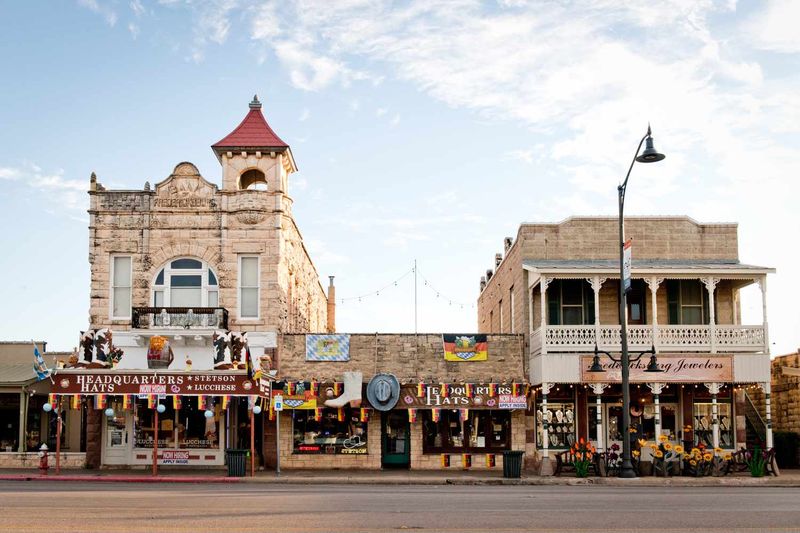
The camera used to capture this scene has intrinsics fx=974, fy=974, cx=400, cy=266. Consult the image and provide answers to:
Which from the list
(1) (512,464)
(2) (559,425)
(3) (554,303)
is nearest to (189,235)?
(3) (554,303)

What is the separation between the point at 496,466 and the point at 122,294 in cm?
1397

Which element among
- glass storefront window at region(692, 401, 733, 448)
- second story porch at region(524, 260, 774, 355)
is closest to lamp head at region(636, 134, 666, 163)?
second story porch at region(524, 260, 774, 355)

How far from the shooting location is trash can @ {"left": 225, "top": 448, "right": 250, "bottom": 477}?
1145 inches

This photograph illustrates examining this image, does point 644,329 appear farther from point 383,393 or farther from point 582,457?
point 383,393

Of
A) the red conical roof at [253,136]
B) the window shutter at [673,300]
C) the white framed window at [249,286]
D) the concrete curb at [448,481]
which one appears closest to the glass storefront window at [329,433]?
the white framed window at [249,286]

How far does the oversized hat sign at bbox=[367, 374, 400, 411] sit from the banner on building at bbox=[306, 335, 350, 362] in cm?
158

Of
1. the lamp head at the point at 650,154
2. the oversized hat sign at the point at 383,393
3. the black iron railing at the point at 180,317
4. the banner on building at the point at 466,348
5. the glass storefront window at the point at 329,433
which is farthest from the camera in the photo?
the banner on building at the point at 466,348

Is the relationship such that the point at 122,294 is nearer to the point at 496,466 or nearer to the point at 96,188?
→ the point at 96,188

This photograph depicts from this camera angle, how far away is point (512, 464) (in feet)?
93.6

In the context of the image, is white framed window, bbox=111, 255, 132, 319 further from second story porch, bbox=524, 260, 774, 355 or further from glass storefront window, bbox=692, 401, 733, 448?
glass storefront window, bbox=692, 401, 733, 448

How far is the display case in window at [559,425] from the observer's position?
3294cm

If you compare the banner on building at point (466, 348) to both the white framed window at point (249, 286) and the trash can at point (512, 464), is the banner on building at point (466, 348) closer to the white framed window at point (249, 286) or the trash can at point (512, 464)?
the trash can at point (512, 464)

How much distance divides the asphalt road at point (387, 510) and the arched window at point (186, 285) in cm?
1049

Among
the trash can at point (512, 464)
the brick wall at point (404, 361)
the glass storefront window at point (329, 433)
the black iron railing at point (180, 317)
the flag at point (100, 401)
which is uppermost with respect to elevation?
the black iron railing at point (180, 317)
